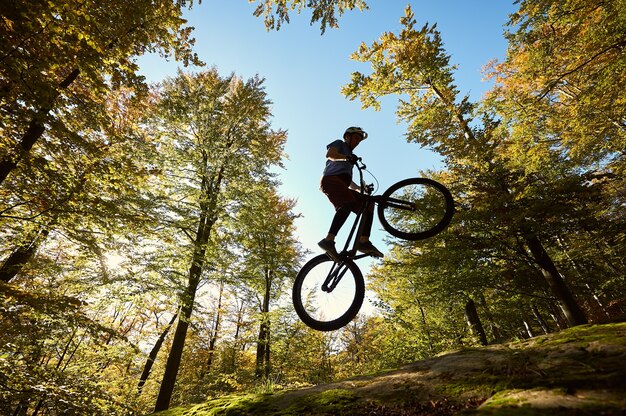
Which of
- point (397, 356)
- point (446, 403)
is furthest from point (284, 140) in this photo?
point (446, 403)

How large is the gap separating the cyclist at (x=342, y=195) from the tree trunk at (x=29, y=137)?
4290 millimetres

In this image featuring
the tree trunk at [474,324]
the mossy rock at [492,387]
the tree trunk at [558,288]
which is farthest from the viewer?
the tree trunk at [474,324]

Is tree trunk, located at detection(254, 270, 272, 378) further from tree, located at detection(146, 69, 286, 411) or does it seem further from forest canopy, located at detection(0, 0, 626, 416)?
tree, located at detection(146, 69, 286, 411)

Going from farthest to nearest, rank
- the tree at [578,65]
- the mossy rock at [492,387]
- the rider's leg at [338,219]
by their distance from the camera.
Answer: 1. the tree at [578,65]
2. the rider's leg at [338,219]
3. the mossy rock at [492,387]

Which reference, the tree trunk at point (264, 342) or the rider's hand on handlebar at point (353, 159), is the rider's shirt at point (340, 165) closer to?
the rider's hand on handlebar at point (353, 159)

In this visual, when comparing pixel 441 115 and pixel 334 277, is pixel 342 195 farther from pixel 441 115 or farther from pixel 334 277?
pixel 441 115

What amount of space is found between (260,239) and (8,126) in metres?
9.65

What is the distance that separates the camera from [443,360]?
3.79 m

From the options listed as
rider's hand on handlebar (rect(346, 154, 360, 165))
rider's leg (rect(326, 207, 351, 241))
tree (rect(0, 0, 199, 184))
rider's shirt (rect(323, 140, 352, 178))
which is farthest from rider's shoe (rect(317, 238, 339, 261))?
tree (rect(0, 0, 199, 184))

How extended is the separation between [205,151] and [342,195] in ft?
28.0

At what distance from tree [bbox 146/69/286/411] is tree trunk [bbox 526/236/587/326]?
9.90m

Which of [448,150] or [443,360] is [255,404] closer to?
[443,360]

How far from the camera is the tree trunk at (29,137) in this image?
173 inches

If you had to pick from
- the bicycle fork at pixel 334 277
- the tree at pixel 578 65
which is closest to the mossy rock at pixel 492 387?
the bicycle fork at pixel 334 277
